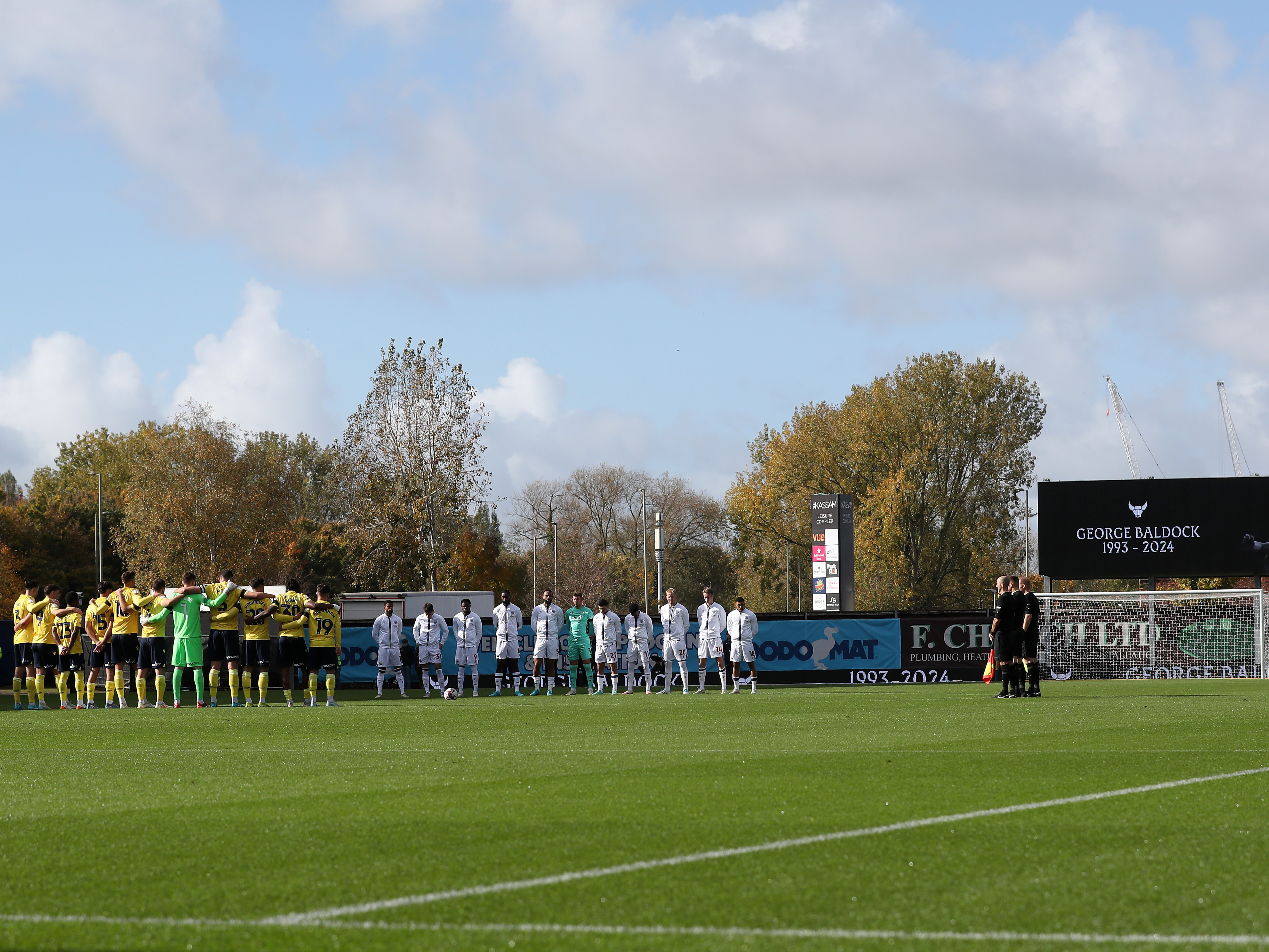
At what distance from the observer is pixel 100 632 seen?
73.9 ft

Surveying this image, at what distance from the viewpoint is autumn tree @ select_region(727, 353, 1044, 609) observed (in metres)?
60.2

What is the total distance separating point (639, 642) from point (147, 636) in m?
11.6

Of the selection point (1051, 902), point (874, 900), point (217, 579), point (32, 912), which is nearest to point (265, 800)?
point (32, 912)

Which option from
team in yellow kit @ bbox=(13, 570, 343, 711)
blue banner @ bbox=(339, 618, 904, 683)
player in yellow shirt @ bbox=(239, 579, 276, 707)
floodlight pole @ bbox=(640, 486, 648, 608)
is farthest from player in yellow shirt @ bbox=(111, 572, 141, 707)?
floodlight pole @ bbox=(640, 486, 648, 608)

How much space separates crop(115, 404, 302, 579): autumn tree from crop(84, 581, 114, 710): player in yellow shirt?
3967 centimetres

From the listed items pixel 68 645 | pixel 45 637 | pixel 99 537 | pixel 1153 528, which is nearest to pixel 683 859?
pixel 45 637

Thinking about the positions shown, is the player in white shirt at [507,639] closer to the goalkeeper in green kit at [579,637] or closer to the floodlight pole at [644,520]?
the goalkeeper in green kit at [579,637]

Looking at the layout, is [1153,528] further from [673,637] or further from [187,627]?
[187,627]

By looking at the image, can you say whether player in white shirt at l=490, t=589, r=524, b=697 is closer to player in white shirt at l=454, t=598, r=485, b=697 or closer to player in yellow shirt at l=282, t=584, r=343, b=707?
player in white shirt at l=454, t=598, r=485, b=697

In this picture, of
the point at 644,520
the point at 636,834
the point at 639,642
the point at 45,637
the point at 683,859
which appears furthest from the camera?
the point at 644,520

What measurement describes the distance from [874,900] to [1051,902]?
24.2 inches

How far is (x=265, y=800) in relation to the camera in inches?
324

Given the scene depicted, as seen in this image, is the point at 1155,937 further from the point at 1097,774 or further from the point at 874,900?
the point at 1097,774

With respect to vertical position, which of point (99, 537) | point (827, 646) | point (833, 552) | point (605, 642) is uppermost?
point (99, 537)
